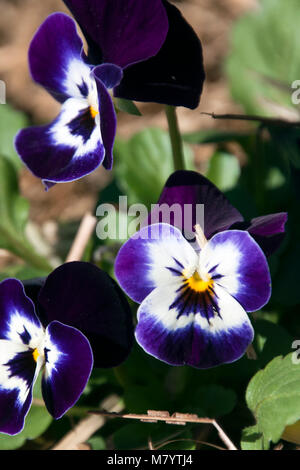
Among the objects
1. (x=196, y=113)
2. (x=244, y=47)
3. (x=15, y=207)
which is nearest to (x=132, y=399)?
(x=15, y=207)

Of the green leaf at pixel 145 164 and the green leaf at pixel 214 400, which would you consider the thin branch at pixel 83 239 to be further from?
the green leaf at pixel 214 400

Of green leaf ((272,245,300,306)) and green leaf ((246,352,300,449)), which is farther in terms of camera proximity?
green leaf ((272,245,300,306))

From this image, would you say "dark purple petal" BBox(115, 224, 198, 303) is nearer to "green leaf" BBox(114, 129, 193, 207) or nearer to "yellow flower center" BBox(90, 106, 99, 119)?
"yellow flower center" BBox(90, 106, 99, 119)

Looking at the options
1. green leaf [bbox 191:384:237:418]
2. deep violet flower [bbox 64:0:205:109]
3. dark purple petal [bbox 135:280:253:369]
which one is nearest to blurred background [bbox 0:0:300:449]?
green leaf [bbox 191:384:237:418]

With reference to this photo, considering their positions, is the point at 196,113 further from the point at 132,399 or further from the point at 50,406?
the point at 50,406

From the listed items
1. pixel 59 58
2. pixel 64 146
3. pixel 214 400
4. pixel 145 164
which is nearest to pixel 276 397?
pixel 214 400

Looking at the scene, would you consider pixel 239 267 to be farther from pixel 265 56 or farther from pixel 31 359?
pixel 265 56
